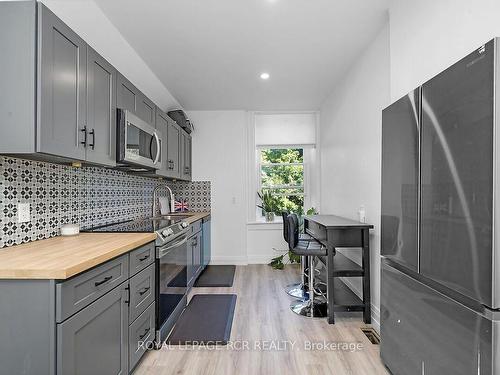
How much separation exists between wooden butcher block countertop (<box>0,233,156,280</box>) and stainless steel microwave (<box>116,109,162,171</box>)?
0.62 m

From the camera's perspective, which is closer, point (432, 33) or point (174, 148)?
point (432, 33)

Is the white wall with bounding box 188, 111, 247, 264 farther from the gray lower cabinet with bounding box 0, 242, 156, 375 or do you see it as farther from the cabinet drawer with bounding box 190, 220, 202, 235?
the gray lower cabinet with bounding box 0, 242, 156, 375

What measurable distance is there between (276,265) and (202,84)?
2.91 m

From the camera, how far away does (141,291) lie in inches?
79.0

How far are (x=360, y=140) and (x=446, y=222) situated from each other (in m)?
1.98

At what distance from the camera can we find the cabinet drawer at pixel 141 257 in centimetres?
187

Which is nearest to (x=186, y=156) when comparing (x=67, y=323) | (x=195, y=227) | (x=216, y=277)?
(x=195, y=227)

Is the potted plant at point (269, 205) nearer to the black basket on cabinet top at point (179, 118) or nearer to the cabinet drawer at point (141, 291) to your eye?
the black basket on cabinet top at point (179, 118)

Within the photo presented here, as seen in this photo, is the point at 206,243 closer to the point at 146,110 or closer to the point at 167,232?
the point at 167,232

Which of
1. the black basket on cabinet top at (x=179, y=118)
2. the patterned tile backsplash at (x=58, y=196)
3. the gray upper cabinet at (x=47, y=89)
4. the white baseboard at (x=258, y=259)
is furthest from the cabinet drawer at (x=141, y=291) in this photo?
the white baseboard at (x=258, y=259)

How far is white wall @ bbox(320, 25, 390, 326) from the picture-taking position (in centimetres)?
268

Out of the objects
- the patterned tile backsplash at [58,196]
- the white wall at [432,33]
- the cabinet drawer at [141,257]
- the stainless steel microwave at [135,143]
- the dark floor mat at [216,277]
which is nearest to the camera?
the white wall at [432,33]

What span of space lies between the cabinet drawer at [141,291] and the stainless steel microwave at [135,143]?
854mm

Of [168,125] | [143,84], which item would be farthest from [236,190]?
[143,84]
